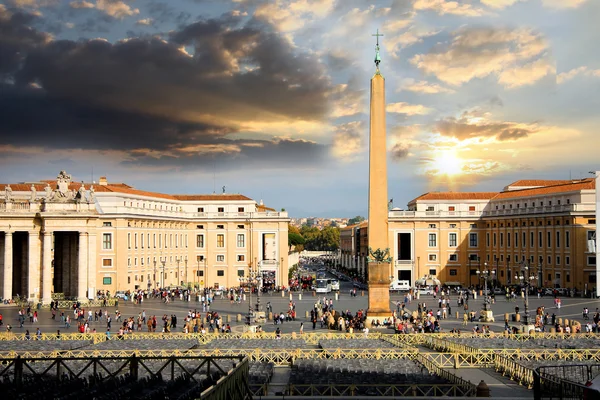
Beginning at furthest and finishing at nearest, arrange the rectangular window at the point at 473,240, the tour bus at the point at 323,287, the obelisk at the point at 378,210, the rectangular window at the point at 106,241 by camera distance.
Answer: the rectangular window at the point at 473,240
the tour bus at the point at 323,287
the rectangular window at the point at 106,241
the obelisk at the point at 378,210

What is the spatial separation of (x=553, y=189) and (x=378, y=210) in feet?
130

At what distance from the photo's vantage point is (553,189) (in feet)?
239

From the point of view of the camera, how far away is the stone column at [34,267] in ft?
193

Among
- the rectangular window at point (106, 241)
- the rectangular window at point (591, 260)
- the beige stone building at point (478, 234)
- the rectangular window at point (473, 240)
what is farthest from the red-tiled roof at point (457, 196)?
the rectangular window at point (106, 241)

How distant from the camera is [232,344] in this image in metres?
30.3

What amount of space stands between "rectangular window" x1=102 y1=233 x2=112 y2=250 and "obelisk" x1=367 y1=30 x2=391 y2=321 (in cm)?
3402

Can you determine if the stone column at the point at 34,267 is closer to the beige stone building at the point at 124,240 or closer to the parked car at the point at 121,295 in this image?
the beige stone building at the point at 124,240

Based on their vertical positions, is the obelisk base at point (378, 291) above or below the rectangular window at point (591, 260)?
below

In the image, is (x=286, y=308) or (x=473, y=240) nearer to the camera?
(x=286, y=308)

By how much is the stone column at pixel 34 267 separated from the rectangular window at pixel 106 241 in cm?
746

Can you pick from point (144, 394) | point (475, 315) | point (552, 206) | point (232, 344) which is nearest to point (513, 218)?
point (552, 206)

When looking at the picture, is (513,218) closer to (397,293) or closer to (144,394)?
(397,293)

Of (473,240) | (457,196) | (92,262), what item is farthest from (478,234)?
(92,262)

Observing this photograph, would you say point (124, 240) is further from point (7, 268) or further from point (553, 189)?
point (553, 189)
